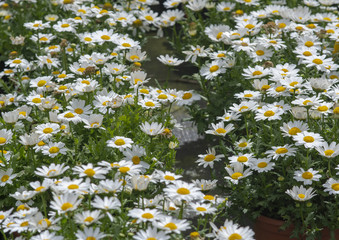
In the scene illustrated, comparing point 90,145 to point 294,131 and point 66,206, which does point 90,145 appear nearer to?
point 66,206

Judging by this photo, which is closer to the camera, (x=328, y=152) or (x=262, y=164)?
(x=328, y=152)

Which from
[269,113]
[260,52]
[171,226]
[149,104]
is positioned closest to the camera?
[171,226]

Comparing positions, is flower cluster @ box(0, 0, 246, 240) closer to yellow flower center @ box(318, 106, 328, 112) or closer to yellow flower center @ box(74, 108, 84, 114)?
yellow flower center @ box(74, 108, 84, 114)

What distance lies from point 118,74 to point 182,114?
1370 mm

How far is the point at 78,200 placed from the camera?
8.46 feet

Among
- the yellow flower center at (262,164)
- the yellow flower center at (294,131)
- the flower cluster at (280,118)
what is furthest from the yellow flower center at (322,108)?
the yellow flower center at (262,164)

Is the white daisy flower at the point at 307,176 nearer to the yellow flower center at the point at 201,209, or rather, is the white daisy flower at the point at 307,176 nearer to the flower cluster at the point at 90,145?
the flower cluster at the point at 90,145

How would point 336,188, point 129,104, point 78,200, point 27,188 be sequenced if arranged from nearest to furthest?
point 78,200 → point 336,188 → point 27,188 → point 129,104

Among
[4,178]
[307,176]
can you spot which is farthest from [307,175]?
[4,178]

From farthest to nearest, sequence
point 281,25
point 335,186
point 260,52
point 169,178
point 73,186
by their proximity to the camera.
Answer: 1. point 281,25
2. point 260,52
3. point 335,186
4. point 169,178
5. point 73,186

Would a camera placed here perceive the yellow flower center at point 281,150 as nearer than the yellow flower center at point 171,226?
No

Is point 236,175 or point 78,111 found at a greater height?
point 78,111

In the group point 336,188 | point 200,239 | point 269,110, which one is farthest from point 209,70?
point 200,239

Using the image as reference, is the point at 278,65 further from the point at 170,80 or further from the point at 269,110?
the point at 170,80
